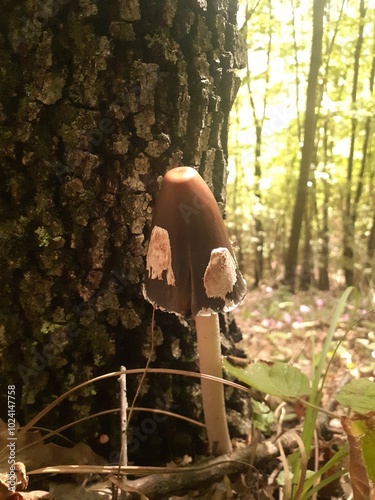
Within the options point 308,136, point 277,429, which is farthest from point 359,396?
point 308,136

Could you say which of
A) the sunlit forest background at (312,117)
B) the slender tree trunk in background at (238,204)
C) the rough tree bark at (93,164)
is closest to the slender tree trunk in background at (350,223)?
the sunlit forest background at (312,117)

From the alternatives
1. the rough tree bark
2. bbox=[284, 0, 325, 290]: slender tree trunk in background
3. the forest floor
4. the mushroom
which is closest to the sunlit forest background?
bbox=[284, 0, 325, 290]: slender tree trunk in background

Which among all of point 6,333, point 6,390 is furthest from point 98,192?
point 6,390

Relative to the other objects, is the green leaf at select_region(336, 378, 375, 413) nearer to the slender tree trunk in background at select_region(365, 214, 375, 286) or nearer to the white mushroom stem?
the white mushroom stem

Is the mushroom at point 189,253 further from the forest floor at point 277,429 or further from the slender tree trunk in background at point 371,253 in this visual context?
the slender tree trunk in background at point 371,253

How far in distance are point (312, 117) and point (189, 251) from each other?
6.27 meters

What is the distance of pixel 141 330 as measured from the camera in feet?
5.84

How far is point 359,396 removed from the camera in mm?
1425

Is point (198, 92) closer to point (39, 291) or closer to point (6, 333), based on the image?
point (39, 291)

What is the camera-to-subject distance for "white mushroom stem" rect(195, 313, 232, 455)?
1.61 m

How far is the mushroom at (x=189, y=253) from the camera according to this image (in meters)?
1.33

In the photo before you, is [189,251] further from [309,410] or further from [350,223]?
[350,223]

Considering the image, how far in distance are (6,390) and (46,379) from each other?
0.55 ft

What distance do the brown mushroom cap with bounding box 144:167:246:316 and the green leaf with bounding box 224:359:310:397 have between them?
0.87 feet
